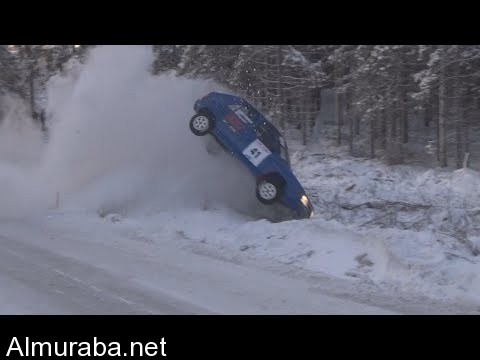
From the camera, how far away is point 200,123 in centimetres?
1240

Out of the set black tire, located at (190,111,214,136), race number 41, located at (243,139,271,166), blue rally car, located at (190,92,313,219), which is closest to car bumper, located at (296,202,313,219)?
blue rally car, located at (190,92,313,219)

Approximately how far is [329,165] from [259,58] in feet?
24.5

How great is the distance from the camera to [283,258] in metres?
8.44

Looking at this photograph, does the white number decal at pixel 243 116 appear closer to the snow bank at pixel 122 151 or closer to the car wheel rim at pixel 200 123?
the car wheel rim at pixel 200 123

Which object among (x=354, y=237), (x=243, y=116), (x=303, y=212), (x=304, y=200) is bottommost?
(x=354, y=237)

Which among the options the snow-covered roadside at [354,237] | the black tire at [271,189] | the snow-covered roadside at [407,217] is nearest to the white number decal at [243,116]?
the black tire at [271,189]

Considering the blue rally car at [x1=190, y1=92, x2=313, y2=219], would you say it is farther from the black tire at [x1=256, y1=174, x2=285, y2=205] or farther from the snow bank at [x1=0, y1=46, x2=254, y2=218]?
the snow bank at [x1=0, y1=46, x2=254, y2=218]

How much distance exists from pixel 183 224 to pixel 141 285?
3635mm

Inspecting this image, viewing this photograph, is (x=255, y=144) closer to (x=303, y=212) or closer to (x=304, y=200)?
(x=304, y=200)

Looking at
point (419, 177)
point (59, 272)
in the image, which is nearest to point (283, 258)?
point (59, 272)

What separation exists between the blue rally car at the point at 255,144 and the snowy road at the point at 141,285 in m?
3.13

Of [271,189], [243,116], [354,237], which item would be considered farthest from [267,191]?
[354,237]

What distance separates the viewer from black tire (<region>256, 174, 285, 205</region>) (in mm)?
11352

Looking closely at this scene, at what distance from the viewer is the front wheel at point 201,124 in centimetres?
1230
